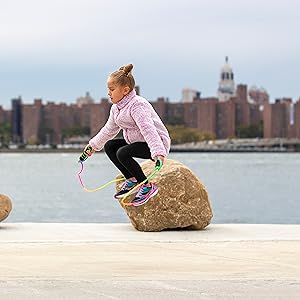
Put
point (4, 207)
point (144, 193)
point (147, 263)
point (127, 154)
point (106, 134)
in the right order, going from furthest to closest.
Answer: point (4, 207) → point (106, 134) → point (144, 193) → point (127, 154) → point (147, 263)

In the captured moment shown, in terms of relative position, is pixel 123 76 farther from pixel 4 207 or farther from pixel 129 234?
pixel 4 207

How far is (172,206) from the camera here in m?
11.2

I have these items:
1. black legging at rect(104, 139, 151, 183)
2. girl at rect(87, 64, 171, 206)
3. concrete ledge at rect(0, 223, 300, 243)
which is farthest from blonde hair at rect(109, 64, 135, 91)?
concrete ledge at rect(0, 223, 300, 243)

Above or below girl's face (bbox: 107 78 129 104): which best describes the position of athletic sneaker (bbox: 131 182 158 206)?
below

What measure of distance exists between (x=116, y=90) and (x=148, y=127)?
519 millimetres

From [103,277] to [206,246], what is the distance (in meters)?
2.17

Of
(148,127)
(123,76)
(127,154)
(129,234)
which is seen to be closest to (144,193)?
(127,154)

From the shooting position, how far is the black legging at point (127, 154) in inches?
351

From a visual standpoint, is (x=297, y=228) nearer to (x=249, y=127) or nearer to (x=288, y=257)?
(x=288, y=257)

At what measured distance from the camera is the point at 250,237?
10.2 meters

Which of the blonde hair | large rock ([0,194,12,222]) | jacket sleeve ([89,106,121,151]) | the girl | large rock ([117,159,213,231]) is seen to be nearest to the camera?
the girl

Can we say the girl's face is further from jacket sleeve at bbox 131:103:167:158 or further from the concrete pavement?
the concrete pavement

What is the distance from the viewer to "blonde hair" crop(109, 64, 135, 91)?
29.4ft

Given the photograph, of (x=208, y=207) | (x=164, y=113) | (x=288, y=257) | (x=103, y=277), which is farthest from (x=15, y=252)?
(x=164, y=113)
